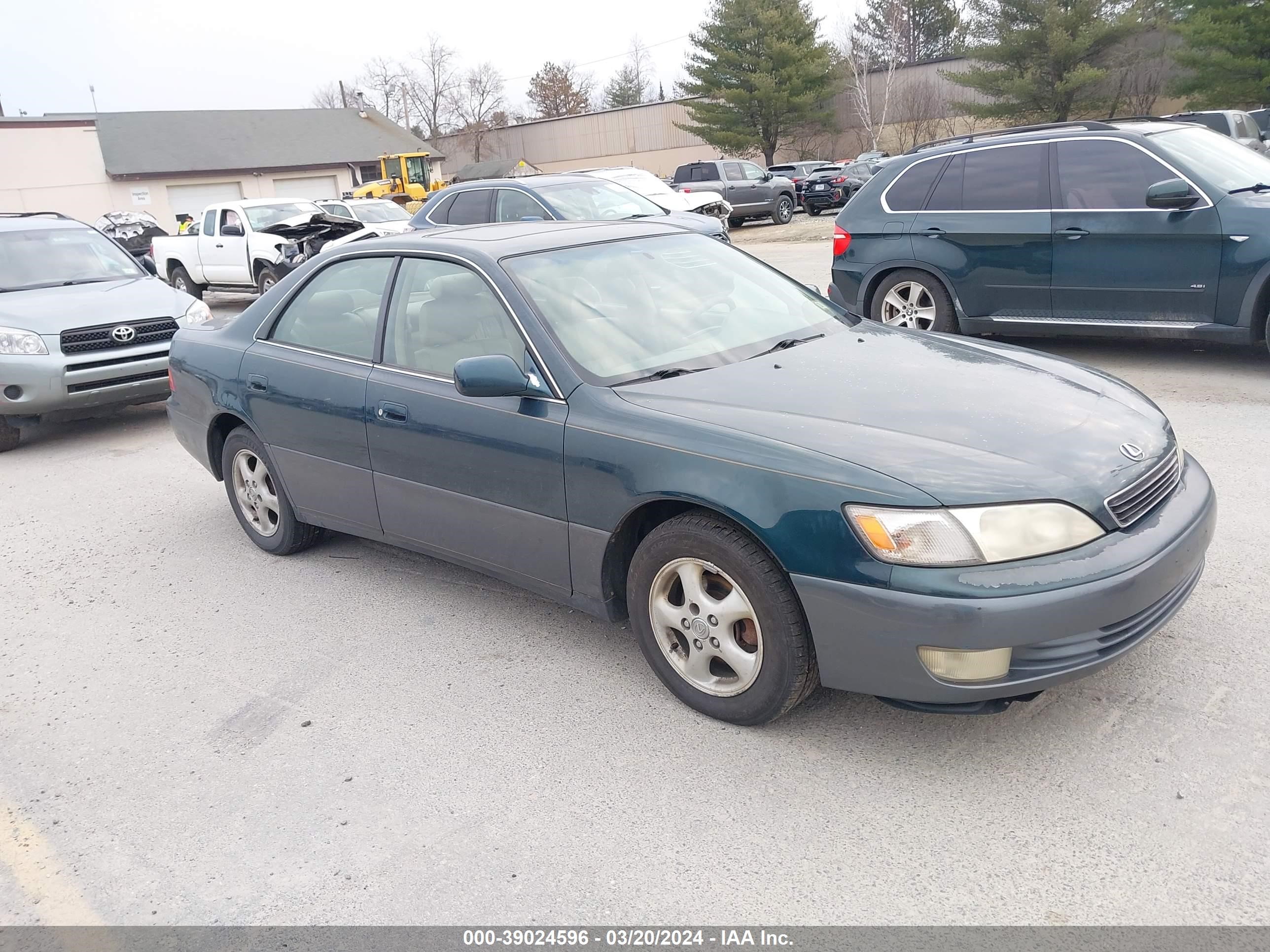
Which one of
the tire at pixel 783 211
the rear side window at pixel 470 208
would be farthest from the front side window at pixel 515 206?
the tire at pixel 783 211

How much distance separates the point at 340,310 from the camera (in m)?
4.78

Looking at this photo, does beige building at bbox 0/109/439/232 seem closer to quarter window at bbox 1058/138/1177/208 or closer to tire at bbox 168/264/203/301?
tire at bbox 168/264/203/301

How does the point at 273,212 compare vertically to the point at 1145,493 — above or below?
above

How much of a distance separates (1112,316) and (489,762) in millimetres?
6004

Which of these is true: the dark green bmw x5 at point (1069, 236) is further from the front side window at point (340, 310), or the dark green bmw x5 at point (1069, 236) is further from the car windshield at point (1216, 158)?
the front side window at point (340, 310)

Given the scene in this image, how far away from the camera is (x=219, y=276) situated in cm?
1667

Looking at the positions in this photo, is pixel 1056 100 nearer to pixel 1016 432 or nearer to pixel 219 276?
pixel 219 276

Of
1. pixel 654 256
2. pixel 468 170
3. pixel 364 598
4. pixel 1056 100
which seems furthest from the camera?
pixel 468 170

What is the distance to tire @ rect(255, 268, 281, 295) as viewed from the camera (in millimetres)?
15727

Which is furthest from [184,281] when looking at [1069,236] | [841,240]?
[1069,236]

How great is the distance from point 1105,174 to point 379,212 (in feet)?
51.0

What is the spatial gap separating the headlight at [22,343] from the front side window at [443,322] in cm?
499

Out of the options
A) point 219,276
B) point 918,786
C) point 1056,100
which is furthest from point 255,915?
point 1056,100

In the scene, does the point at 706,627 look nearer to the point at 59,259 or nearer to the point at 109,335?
the point at 109,335
